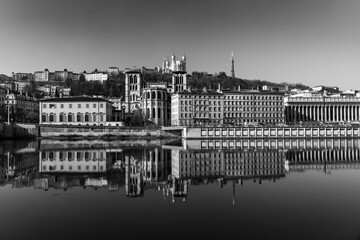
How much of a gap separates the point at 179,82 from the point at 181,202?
10992 cm

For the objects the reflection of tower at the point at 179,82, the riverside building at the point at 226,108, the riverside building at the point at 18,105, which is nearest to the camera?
the riverside building at the point at 226,108

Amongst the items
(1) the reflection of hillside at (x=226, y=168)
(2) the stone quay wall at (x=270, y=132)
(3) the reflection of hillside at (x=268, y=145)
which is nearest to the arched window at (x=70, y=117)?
(2) the stone quay wall at (x=270, y=132)

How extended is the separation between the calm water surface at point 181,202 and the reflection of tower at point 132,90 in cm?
8841

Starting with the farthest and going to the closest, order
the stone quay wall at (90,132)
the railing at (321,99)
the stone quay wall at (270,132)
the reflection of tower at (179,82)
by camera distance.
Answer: the reflection of tower at (179,82), the railing at (321,99), the stone quay wall at (90,132), the stone quay wall at (270,132)

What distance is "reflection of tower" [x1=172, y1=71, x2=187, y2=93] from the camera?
128163mm

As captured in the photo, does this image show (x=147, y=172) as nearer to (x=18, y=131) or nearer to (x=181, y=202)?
(x=181, y=202)

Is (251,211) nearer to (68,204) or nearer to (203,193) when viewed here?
(203,193)

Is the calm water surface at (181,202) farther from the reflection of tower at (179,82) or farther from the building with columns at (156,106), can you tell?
the reflection of tower at (179,82)

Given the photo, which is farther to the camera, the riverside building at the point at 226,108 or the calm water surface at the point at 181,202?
the riverside building at the point at 226,108

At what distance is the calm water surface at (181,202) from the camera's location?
49.4ft

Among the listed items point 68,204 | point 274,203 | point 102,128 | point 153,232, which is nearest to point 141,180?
point 68,204

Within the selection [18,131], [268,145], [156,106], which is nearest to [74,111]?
[18,131]

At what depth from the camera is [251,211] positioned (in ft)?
59.3

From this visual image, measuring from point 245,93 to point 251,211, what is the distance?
285 ft
